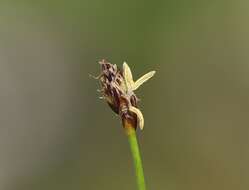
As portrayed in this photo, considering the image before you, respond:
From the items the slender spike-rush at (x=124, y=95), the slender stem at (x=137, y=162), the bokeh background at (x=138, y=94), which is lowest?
the slender stem at (x=137, y=162)

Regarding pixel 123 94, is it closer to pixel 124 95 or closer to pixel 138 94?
pixel 124 95

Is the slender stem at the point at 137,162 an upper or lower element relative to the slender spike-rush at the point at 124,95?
lower

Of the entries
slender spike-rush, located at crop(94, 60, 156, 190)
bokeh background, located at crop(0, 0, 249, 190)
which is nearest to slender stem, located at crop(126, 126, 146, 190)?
slender spike-rush, located at crop(94, 60, 156, 190)

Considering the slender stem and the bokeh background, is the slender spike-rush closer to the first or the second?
the slender stem

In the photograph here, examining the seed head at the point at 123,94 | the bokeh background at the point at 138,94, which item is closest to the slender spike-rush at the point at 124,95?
the seed head at the point at 123,94

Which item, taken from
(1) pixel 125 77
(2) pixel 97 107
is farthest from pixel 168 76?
(1) pixel 125 77

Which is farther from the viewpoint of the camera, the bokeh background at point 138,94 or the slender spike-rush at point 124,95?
the bokeh background at point 138,94

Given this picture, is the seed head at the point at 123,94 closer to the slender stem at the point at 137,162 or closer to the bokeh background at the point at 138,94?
the slender stem at the point at 137,162

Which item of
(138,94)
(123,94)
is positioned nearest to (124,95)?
(123,94)
